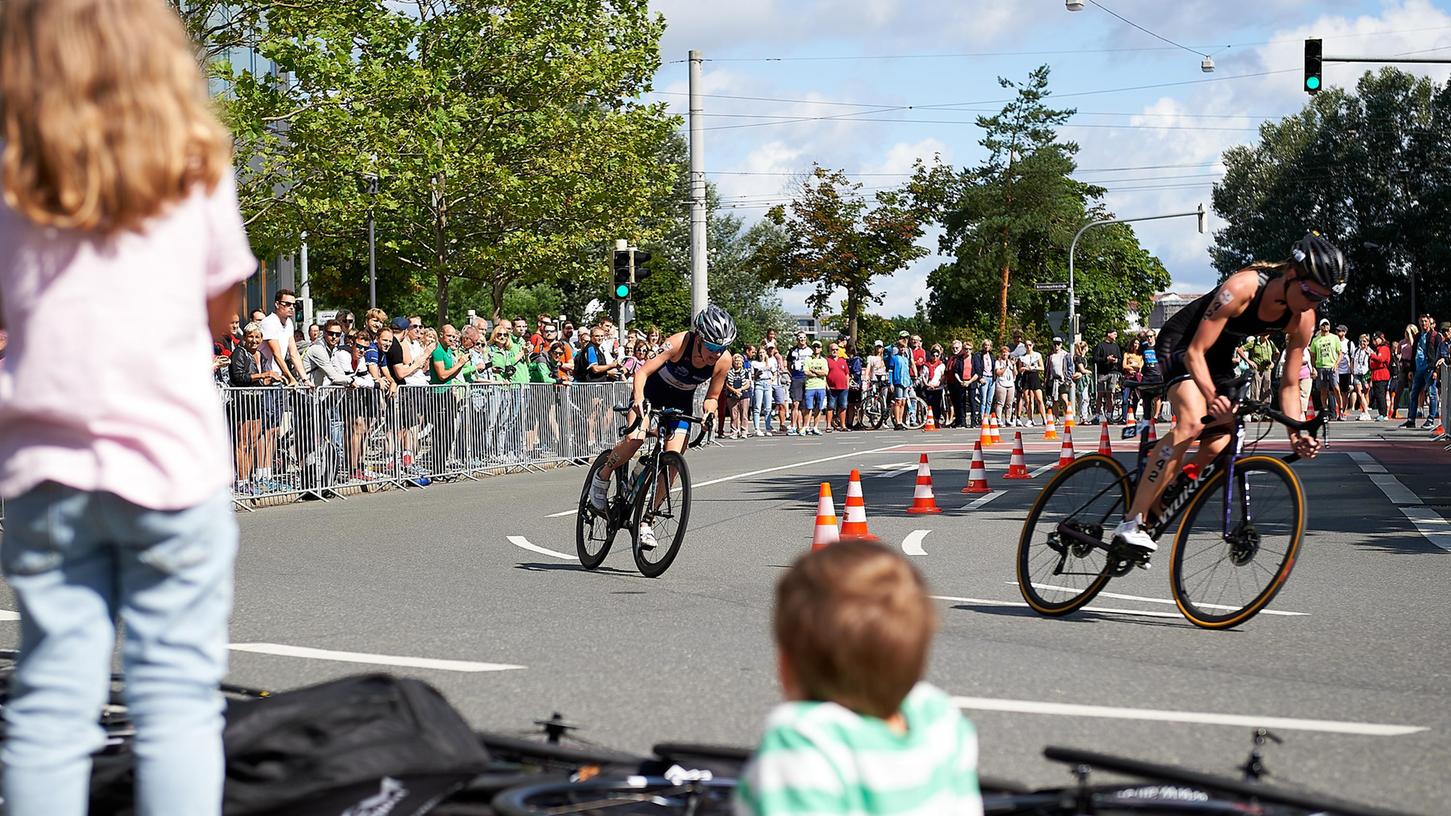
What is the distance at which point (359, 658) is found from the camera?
7.00 m

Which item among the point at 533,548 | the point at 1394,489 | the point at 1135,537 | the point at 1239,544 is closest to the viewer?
the point at 1239,544

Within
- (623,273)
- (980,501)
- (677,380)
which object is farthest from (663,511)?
(623,273)

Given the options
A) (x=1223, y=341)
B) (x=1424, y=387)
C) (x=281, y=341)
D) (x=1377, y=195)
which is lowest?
(x=1424, y=387)

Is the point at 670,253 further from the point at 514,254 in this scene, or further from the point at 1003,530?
the point at 1003,530

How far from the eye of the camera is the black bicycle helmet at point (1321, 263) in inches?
281

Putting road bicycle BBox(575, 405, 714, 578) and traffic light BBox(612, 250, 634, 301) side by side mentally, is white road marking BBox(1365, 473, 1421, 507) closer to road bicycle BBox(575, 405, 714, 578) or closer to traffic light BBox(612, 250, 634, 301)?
road bicycle BBox(575, 405, 714, 578)

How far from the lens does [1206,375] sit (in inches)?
295

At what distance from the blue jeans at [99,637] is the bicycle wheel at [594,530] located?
7.57 meters

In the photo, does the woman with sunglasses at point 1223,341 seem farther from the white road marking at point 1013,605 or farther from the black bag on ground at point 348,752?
the black bag on ground at point 348,752

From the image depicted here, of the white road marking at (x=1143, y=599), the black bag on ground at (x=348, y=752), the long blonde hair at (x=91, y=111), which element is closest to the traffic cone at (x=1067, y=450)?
the white road marking at (x=1143, y=599)

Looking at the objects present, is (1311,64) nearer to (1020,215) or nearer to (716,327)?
(716,327)

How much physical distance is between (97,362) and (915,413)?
35759 millimetres

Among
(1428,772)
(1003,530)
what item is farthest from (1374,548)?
(1428,772)

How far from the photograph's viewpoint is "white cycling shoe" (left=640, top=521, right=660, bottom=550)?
33.8 ft
